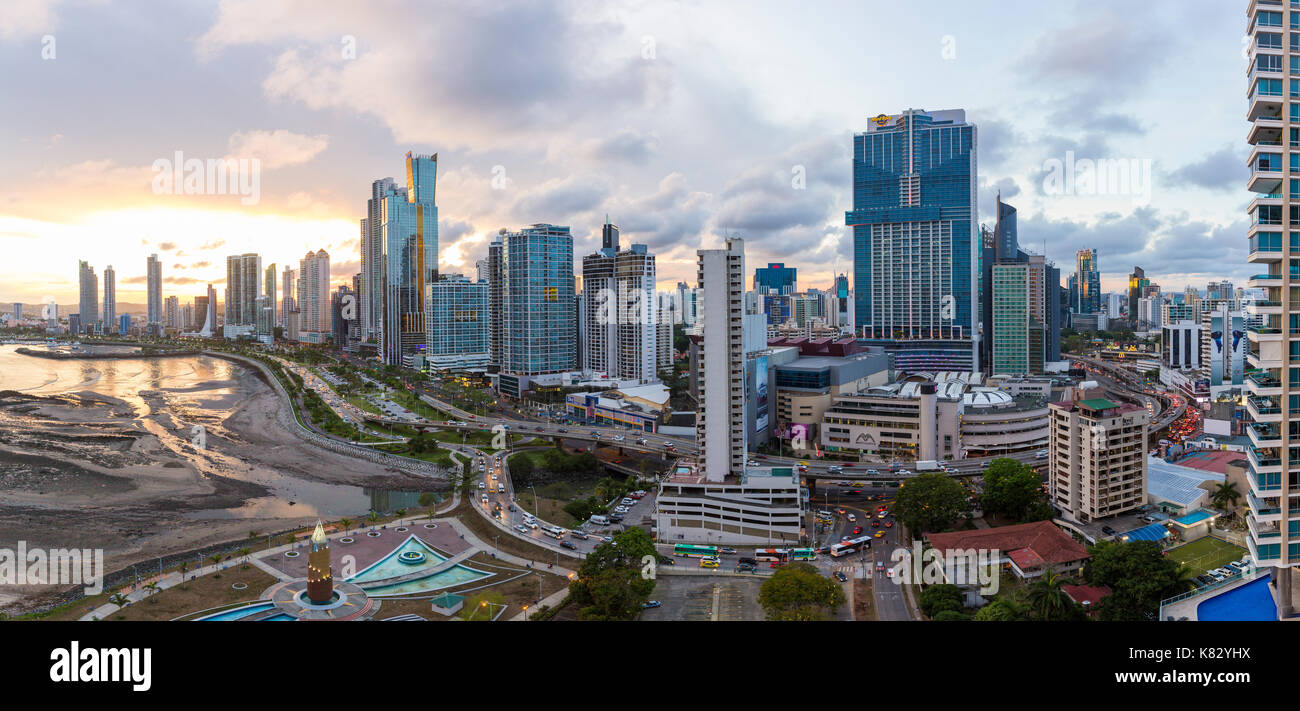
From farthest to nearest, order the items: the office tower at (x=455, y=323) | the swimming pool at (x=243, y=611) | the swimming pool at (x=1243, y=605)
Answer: the office tower at (x=455, y=323), the swimming pool at (x=243, y=611), the swimming pool at (x=1243, y=605)

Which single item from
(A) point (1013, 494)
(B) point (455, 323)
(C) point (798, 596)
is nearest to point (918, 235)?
(A) point (1013, 494)

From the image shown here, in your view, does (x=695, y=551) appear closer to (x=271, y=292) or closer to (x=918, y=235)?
(x=918, y=235)

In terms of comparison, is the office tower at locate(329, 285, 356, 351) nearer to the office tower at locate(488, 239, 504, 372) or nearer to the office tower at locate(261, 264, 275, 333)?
the office tower at locate(261, 264, 275, 333)

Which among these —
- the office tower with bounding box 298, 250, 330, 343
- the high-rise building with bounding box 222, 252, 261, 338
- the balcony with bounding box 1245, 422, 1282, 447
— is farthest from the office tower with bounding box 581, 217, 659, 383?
the high-rise building with bounding box 222, 252, 261, 338

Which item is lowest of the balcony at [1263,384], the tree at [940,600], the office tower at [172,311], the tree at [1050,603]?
the tree at [940,600]

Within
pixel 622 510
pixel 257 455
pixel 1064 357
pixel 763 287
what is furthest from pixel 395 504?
pixel 763 287

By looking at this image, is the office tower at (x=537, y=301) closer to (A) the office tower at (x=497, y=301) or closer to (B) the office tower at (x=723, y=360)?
(A) the office tower at (x=497, y=301)

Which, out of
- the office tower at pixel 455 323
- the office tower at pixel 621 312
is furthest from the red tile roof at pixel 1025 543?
the office tower at pixel 455 323
